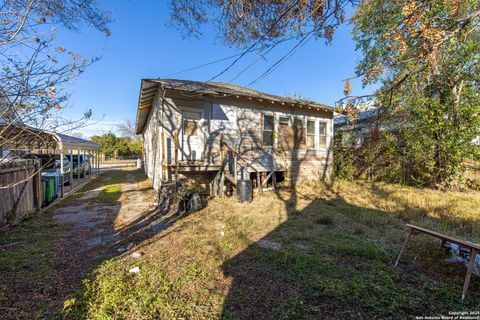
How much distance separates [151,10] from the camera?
6.00 meters

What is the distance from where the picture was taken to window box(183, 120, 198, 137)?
7.90m

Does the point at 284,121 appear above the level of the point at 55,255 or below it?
above

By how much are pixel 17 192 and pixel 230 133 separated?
6.29 meters

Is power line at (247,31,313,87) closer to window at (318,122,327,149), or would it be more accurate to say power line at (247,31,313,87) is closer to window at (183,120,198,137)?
window at (183,120,198,137)

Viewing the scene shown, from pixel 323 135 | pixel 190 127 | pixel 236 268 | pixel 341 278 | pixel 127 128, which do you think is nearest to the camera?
pixel 341 278

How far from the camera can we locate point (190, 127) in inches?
314

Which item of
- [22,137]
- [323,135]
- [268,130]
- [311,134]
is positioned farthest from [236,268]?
[323,135]

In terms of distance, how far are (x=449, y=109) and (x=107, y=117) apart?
1158 cm

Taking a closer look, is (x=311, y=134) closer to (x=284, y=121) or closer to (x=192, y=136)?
(x=284, y=121)

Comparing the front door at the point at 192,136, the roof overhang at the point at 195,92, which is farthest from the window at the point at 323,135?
the front door at the point at 192,136

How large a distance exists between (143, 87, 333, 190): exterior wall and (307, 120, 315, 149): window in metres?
0.22

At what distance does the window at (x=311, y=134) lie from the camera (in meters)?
10.9

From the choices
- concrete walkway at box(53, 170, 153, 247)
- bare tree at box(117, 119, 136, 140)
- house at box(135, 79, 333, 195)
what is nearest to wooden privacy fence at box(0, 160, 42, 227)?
concrete walkway at box(53, 170, 153, 247)

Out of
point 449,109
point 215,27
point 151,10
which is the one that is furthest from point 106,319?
point 449,109
